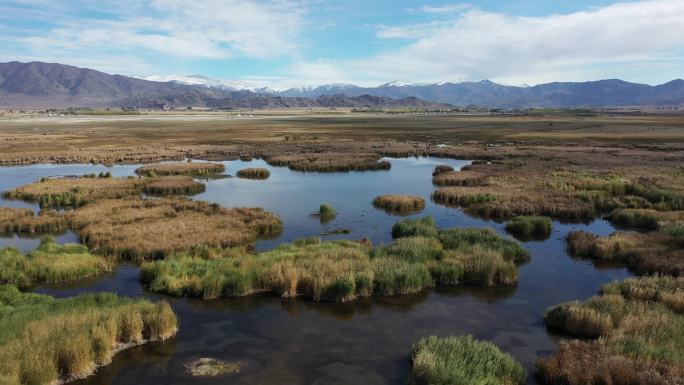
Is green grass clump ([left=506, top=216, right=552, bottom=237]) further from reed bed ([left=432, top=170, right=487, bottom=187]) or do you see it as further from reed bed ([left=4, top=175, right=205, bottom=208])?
reed bed ([left=4, top=175, right=205, bottom=208])

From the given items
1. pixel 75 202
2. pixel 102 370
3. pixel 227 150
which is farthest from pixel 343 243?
pixel 227 150

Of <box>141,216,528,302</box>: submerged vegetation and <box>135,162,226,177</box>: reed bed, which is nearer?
<box>141,216,528,302</box>: submerged vegetation

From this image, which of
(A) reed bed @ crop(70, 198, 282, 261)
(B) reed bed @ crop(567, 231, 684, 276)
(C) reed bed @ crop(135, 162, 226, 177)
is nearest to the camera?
(B) reed bed @ crop(567, 231, 684, 276)

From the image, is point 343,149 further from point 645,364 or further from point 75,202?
point 645,364

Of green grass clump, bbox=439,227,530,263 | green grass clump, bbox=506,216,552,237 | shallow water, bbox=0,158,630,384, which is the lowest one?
shallow water, bbox=0,158,630,384

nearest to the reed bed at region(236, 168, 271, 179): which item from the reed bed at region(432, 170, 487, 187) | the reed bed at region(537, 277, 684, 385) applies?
the reed bed at region(432, 170, 487, 187)
